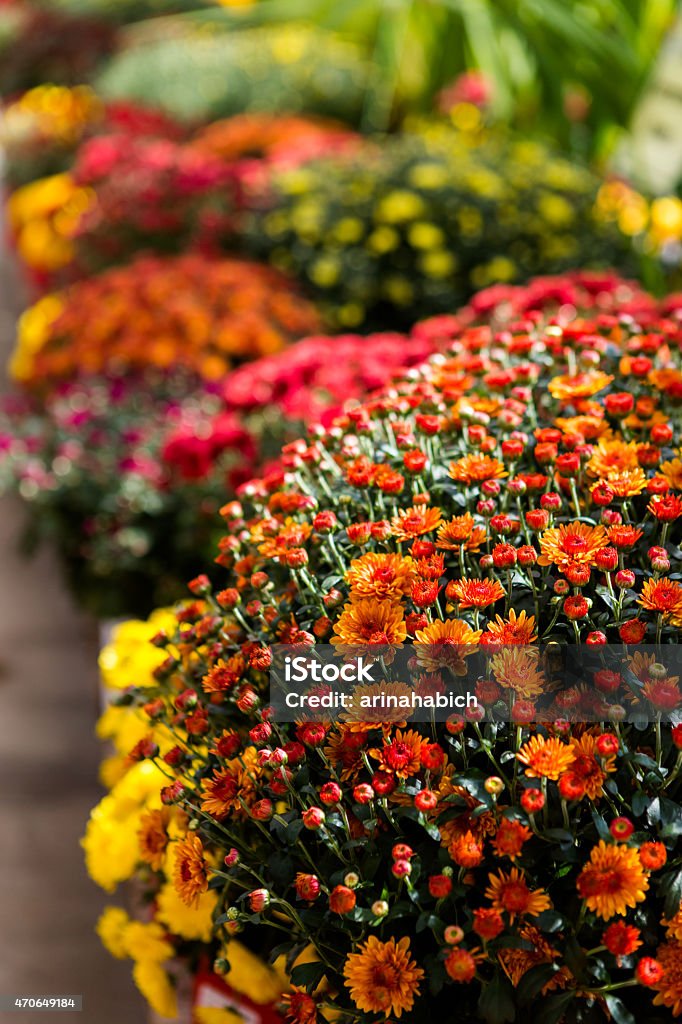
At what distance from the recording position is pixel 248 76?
6.46 metres

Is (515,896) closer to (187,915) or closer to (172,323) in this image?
(187,915)

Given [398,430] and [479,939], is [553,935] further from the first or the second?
[398,430]

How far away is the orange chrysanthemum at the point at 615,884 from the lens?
2.77 ft

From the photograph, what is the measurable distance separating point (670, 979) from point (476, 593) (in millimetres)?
370

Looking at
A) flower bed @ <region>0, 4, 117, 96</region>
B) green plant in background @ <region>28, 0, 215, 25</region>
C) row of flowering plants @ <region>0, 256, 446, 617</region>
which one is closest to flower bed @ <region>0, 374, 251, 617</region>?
row of flowering plants @ <region>0, 256, 446, 617</region>

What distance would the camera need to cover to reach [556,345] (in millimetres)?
1518

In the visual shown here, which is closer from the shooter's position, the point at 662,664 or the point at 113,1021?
the point at 662,664

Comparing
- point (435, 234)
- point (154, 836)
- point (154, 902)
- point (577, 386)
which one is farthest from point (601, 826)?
point (435, 234)

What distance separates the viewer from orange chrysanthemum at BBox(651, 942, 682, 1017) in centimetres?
86

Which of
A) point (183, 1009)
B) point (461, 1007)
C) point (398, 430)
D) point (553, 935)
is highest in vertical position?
point (398, 430)

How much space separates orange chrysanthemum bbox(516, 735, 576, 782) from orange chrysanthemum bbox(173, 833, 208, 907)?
1.05ft

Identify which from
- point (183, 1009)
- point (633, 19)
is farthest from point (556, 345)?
point (633, 19)

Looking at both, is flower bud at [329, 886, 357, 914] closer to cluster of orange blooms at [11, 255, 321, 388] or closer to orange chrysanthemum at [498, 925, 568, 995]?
orange chrysanthemum at [498, 925, 568, 995]

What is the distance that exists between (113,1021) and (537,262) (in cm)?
267
